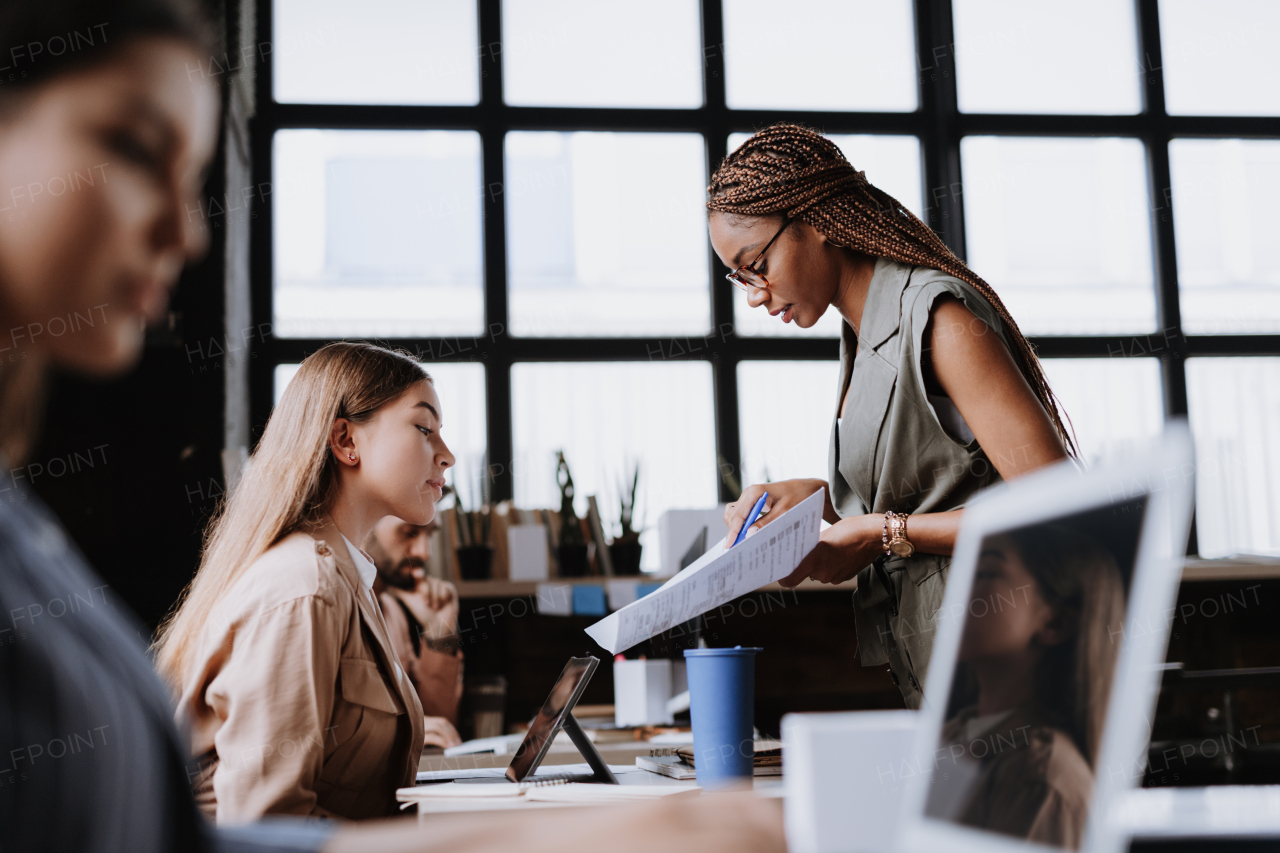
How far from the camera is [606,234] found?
14.9 ft

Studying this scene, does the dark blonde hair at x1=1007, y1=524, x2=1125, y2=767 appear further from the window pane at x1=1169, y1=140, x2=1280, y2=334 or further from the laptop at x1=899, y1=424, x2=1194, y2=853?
the window pane at x1=1169, y1=140, x2=1280, y2=334

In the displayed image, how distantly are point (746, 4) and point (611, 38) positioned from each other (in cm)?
66

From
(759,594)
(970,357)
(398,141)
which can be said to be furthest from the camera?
(398,141)

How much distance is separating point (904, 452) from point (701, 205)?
3.19m

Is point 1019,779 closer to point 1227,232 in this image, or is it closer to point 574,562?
point 574,562

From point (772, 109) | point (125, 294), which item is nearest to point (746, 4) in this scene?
point (772, 109)

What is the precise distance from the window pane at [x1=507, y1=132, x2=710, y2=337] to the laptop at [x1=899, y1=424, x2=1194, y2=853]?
387 cm

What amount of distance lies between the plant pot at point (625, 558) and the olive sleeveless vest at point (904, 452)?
75.6 inches

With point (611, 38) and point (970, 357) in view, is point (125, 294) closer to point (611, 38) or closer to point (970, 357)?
point (970, 357)

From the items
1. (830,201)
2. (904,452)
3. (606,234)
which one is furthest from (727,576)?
(606,234)

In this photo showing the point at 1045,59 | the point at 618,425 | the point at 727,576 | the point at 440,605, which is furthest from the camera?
the point at 1045,59

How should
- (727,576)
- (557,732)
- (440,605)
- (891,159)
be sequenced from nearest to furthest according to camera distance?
Result: 1. (727,576)
2. (557,732)
3. (440,605)
4. (891,159)

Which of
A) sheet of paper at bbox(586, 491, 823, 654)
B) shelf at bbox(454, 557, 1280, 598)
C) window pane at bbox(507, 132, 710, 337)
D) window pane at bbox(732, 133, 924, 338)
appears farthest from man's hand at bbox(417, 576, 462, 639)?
window pane at bbox(732, 133, 924, 338)

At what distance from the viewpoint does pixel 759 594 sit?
138 inches
